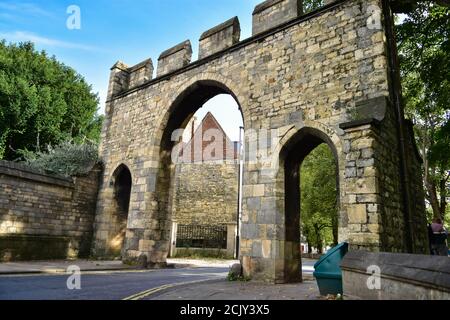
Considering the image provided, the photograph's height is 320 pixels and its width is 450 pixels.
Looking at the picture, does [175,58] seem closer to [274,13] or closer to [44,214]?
[274,13]

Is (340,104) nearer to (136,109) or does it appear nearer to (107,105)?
(136,109)

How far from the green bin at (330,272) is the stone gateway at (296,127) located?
1.14 feet

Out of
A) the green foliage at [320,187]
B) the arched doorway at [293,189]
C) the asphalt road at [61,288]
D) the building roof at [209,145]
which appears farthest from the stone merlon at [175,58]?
the green foliage at [320,187]

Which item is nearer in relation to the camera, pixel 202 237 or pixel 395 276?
pixel 395 276

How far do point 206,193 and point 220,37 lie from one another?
12.8m

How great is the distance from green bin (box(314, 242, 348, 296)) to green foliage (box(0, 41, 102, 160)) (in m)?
16.5

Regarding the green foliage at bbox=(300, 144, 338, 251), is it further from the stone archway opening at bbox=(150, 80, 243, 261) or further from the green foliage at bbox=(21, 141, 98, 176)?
the green foliage at bbox=(21, 141, 98, 176)

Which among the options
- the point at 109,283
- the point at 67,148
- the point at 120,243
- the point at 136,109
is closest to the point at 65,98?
the point at 67,148

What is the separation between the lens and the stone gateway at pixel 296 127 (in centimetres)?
553

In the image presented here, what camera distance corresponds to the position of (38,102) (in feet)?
61.5

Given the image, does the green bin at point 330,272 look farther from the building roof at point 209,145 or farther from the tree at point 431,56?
the building roof at point 209,145

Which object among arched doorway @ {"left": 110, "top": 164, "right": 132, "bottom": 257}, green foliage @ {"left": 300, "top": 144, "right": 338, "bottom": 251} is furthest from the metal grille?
arched doorway @ {"left": 110, "top": 164, "right": 132, "bottom": 257}

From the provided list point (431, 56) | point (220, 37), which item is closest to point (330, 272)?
point (431, 56)
